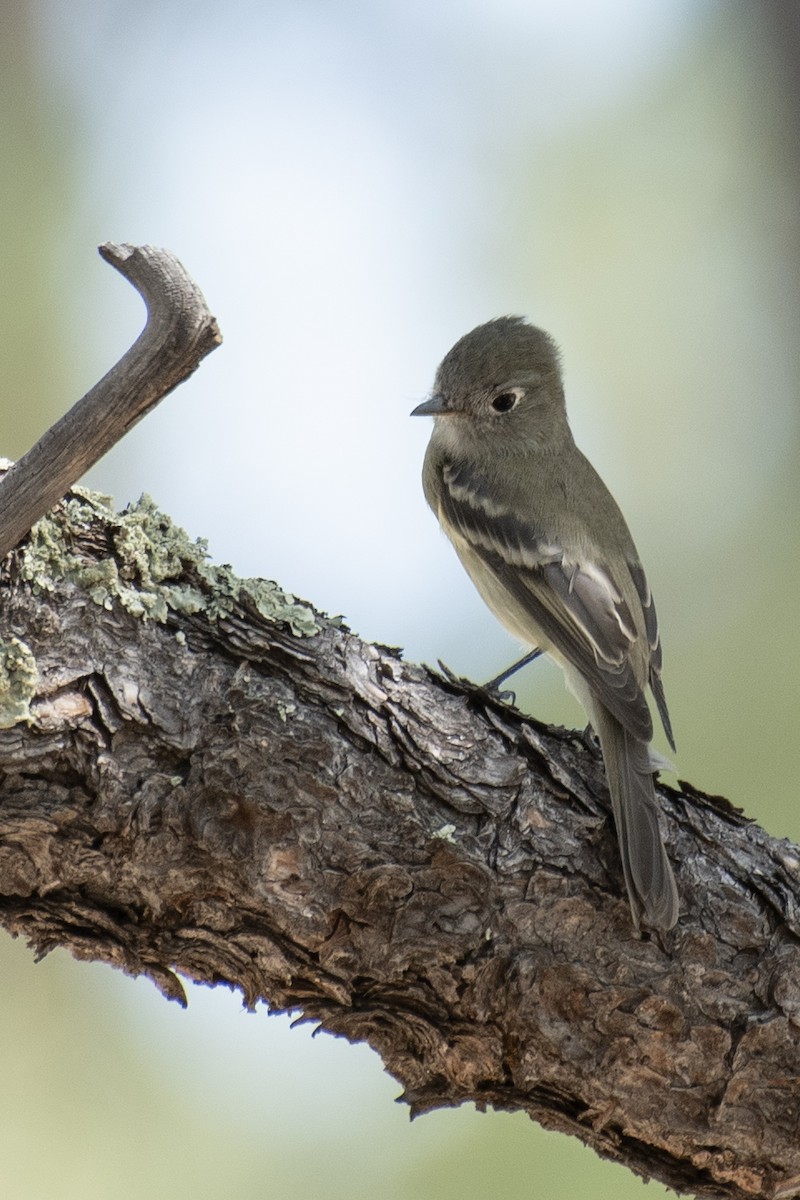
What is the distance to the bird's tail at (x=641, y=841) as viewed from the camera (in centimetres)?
239

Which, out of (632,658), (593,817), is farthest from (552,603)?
(593,817)

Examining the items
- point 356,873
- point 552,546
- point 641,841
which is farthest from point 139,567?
point 552,546

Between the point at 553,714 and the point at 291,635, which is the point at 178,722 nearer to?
the point at 291,635

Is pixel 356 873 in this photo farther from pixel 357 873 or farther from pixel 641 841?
pixel 641 841

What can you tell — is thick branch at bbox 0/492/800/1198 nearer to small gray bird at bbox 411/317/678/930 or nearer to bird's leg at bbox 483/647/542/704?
small gray bird at bbox 411/317/678/930

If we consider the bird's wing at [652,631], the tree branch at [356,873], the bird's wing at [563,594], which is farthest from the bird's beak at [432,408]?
the tree branch at [356,873]

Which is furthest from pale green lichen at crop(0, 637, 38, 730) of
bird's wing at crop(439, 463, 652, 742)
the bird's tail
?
bird's wing at crop(439, 463, 652, 742)

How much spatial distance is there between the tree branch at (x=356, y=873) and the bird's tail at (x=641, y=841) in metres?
0.07

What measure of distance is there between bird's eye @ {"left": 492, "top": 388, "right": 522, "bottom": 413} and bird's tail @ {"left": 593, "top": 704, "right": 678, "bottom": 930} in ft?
6.58

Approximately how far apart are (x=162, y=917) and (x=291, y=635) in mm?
589

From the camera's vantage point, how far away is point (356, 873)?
91.0 inches

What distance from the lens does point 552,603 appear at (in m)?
3.50

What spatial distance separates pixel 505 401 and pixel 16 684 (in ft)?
8.88

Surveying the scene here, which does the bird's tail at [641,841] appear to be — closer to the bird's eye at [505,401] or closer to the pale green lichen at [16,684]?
the pale green lichen at [16,684]
